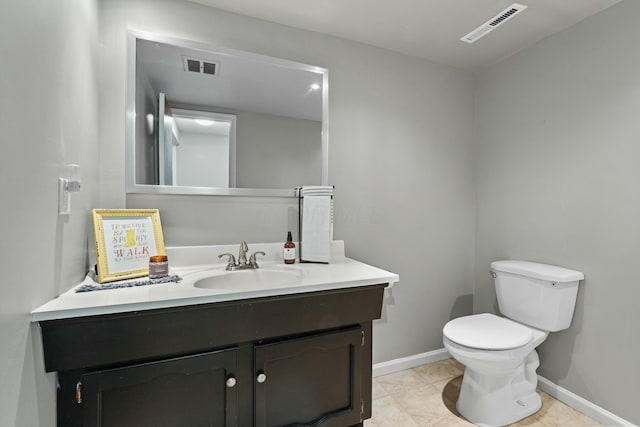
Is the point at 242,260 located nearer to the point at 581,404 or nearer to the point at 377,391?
the point at 377,391

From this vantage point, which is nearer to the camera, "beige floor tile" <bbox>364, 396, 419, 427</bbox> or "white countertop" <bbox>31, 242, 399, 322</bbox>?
"white countertop" <bbox>31, 242, 399, 322</bbox>

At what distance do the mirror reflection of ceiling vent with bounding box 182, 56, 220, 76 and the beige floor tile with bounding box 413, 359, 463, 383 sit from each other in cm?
231

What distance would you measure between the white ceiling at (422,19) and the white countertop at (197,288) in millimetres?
1287

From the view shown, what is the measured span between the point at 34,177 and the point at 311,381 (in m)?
1.18

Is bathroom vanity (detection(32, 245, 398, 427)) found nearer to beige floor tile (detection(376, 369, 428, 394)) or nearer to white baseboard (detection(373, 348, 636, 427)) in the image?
beige floor tile (detection(376, 369, 428, 394))

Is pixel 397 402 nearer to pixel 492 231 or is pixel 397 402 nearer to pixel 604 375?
pixel 604 375

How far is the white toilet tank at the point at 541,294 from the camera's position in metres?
1.70

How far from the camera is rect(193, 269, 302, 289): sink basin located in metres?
1.38

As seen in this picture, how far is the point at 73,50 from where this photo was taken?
3.61ft

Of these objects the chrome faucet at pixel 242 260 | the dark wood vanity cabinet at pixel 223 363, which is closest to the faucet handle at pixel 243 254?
the chrome faucet at pixel 242 260

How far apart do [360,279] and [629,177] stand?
1.49 m

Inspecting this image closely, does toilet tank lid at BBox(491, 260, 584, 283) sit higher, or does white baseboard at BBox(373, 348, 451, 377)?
toilet tank lid at BBox(491, 260, 584, 283)

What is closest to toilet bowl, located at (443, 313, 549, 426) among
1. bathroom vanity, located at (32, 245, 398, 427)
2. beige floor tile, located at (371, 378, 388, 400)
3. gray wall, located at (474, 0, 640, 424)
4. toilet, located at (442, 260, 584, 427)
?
toilet, located at (442, 260, 584, 427)

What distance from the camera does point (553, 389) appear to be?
187 centimetres
